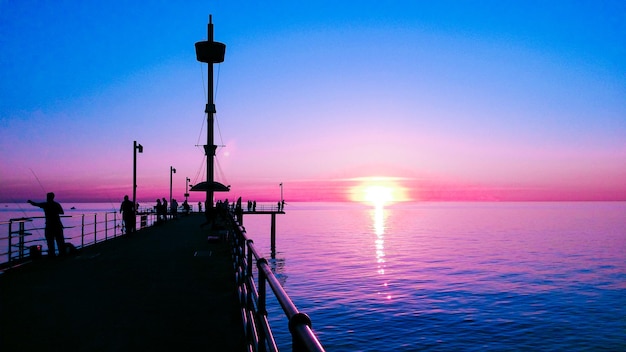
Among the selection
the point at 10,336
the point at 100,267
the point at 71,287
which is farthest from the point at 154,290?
the point at 100,267

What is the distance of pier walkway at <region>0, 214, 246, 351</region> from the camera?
6.00m

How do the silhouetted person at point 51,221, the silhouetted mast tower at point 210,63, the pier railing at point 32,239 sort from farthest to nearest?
the silhouetted mast tower at point 210,63, the silhouetted person at point 51,221, the pier railing at point 32,239

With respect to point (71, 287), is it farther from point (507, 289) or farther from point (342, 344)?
point (507, 289)

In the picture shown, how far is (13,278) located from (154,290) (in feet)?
12.7

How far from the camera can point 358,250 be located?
5362 centimetres

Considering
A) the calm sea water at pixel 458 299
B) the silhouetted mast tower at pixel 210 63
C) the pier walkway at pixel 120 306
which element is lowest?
the calm sea water at pixel 458 299

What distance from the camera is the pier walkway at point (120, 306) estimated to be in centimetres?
600

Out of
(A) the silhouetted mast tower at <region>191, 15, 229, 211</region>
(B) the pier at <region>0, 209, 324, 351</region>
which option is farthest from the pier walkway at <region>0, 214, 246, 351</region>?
(A) the silhouetted mast tower at <region>191, 15, 229, 211</region>

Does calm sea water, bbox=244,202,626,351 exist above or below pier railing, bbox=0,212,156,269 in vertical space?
below

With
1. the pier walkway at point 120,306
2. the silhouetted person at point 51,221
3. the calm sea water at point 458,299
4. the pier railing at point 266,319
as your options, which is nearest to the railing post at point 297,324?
the pier railing at point 266,319

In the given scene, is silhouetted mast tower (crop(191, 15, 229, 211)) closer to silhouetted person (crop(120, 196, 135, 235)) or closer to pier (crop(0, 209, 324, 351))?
silhouetted person (crop(120, 196, 135, 235))

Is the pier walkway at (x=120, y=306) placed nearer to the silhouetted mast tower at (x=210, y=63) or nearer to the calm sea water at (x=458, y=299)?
the calm sea water at (x=458, y=299)

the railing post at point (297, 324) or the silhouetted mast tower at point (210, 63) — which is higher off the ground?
the silhouetted mast tower at point (210, 63)

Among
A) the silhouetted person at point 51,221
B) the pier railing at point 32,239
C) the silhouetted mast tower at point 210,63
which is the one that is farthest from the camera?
the silhouetted mast tower at point 210,63
